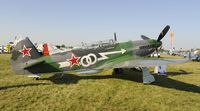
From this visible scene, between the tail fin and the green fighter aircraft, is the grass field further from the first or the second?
the tail fin

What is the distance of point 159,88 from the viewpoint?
10.7 meters

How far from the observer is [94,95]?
29.9 feet

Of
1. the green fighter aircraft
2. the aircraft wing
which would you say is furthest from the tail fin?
the aircraft wing

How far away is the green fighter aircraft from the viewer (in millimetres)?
11561

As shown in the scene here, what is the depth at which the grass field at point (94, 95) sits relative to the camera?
777 cm

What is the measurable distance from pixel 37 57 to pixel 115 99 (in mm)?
6060

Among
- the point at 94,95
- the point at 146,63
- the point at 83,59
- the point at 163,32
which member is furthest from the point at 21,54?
the point at 163,32

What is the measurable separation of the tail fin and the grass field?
35.3 inches

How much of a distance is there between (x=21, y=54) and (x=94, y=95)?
18.4ft

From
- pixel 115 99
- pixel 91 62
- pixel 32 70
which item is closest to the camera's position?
pixel 115 99

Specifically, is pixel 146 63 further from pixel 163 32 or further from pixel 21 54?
pixel 21 54

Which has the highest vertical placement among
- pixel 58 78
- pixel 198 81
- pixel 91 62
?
pixel 91 62

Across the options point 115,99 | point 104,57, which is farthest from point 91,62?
point 115,99

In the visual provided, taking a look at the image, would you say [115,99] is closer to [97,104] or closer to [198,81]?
[97,104]
